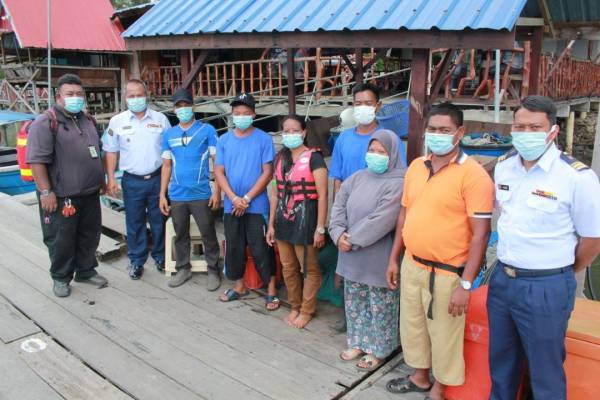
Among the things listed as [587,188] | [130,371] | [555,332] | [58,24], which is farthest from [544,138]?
[58,24]

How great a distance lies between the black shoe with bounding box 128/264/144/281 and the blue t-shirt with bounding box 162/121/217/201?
902 millimetres

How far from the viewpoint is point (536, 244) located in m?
2.15

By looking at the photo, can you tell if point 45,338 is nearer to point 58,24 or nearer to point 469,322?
point 469,322

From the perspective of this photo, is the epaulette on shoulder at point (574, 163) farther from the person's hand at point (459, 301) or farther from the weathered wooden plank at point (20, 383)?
the weathered wooden plank at point (20, 383)

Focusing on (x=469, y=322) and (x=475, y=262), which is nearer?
(x=475, y=262)

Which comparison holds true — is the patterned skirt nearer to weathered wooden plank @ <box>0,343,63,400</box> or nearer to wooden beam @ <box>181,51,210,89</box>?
weathered wooden plank @ <box>0,343,63,400</box>

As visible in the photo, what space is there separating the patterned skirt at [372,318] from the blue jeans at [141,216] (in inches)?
83.7

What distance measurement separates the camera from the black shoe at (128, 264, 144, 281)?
179 inches

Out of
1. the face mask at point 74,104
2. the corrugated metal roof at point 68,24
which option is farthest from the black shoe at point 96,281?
the corrugated metal roof at point 68,24

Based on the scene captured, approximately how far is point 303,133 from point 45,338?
239cm

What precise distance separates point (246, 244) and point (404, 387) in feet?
5.64

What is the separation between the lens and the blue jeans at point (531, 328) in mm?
2145

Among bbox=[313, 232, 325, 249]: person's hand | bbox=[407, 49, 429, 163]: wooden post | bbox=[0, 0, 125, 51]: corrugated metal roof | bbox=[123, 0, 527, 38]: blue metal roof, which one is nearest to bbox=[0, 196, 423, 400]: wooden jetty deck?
bbox=[313, 232, 325, 249]: person's hand

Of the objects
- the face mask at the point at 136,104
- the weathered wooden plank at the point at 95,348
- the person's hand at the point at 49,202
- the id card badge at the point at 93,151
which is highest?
the face mask at the point at 136,104
